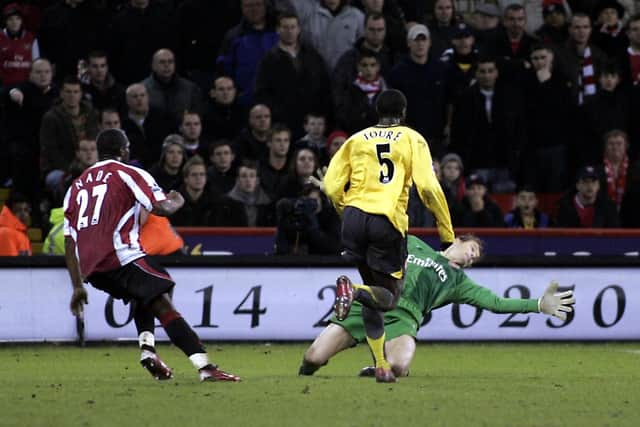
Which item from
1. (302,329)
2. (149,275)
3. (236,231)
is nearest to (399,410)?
(149,275)

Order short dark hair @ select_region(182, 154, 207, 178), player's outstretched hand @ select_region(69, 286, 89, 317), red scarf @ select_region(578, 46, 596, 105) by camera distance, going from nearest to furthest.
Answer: player's outstretched hand @ select_region(69, 286, 89, 317) < short dark hair @ select_region(182, 154, 207, 178) < red scarf @ select_region(578, 46, 596, 105)

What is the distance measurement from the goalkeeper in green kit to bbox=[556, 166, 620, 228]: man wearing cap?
5.14 m

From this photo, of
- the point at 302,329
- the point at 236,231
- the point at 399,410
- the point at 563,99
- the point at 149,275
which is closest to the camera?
the point at 399,410

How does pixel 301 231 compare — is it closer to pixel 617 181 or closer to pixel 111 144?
pixel 617 181

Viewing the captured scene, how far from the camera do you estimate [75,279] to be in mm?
9844

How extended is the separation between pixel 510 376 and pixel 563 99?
6790 millimetres

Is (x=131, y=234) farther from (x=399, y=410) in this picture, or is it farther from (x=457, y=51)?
(x=457, y=51)

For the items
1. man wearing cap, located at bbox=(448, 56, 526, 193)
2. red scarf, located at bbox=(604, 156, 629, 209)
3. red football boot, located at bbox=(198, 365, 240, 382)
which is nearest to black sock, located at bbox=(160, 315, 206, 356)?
red football boot, located at bbox=(198, 365, 240, 382)

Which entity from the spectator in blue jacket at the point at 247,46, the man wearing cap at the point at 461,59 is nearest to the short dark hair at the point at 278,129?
the spectator in blue jacket at the point at 247,46

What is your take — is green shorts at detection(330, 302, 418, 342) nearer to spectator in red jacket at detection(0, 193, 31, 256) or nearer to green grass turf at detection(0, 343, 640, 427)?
green grass turf at detection(0, 343, 640, 427)

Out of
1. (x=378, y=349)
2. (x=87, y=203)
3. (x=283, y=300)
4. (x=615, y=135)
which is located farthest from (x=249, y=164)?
(x=378, y=349)

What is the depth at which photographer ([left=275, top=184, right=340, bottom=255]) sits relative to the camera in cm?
1464

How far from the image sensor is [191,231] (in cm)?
1528

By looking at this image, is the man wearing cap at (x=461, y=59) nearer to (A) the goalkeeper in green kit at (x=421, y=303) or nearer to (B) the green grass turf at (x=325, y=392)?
(B) the green grass turf at (x=325, y=392)
